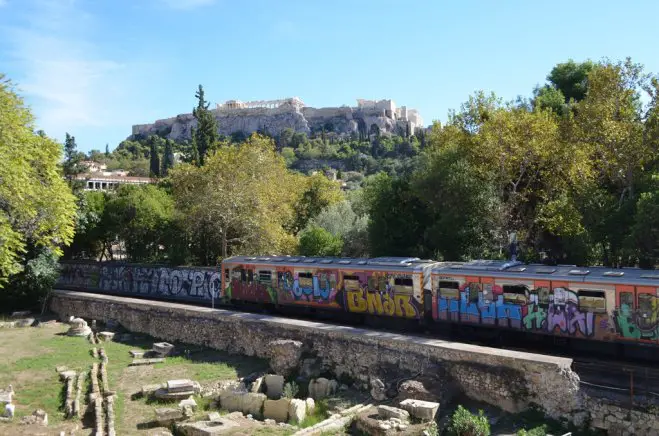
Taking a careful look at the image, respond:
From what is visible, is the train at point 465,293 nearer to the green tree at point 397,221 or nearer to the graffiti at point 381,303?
the graffiti at point 381,303

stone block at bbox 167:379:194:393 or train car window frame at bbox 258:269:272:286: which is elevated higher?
train car window frame at bbox 258:269:272:286

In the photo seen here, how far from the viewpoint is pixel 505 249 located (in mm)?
28031

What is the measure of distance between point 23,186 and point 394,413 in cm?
1367

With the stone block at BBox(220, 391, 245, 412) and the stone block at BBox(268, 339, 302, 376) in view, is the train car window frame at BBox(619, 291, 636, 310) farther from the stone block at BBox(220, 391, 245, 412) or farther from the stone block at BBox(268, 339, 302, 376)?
the stone block at BBox(220, 391, 245, 412)

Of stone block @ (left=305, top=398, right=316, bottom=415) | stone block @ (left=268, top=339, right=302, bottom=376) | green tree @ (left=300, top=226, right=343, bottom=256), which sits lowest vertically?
stone block @ (left=305, top=398, right=316, bottom=415)

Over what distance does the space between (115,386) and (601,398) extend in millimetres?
13966

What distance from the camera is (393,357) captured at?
1680 cm

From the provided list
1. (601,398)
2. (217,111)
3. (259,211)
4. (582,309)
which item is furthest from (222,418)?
(217,111)

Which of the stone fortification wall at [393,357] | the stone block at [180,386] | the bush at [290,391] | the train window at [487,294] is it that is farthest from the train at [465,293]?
the stone block at [180,386]

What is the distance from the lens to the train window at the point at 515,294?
18.2 m

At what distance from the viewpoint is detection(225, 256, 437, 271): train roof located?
21156mm

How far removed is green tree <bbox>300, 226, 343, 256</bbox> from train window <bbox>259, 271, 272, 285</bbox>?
7.49 meters

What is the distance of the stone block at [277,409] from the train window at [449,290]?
7.42 meters


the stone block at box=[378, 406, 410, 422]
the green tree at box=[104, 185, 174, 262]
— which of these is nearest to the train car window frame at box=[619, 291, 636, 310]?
the stone block at box=[378, 406, 410, 422]
